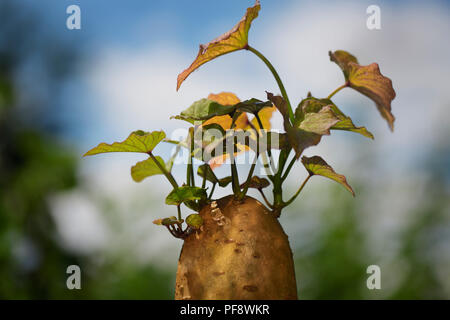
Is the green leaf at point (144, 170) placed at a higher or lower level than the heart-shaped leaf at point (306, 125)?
lower

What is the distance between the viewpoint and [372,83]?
68 cm

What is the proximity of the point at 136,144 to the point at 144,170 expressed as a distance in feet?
0.34

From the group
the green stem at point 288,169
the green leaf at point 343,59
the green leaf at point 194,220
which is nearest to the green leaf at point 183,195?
the green leaf at point 194,220

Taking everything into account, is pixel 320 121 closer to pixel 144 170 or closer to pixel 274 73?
pixel 274 73

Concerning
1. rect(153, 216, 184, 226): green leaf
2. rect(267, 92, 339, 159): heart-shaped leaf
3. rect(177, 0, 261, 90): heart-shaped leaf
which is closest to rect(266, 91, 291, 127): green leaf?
rect(267, 92, 339, 159): heart-shaped leaf

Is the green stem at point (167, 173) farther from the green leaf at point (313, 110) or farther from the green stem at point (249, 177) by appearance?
the green leaf at point (313, 110)

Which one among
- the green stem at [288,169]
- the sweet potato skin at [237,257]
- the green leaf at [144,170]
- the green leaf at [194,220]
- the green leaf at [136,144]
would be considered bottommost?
the sweet potato skin at [237,257]

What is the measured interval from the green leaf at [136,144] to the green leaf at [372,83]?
353mm

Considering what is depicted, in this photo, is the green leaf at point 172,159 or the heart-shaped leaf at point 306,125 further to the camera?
the green leaf at point 172,159

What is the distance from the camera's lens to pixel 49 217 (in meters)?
3.76

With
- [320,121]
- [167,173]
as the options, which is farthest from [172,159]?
[320,121]

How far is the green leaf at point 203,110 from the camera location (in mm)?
578
